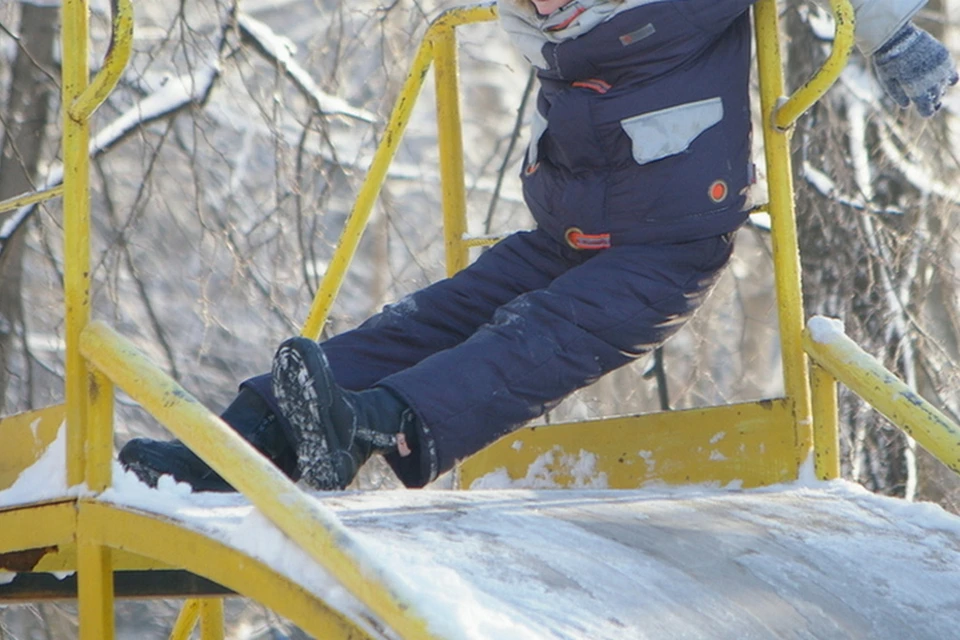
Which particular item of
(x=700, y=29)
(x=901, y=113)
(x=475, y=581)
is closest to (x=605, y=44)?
(x=700, y=29)

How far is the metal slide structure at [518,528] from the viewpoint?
5.19ft

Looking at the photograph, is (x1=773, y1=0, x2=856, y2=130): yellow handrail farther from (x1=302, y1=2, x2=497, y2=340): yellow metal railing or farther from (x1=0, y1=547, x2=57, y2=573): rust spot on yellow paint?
(x1=0, y1=547, x2=57, y2=573): rust spot on yellow paint

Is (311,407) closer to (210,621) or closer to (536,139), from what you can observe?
(536,139)

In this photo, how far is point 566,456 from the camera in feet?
9.73

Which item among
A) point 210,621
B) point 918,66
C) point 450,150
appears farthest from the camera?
point 450,150

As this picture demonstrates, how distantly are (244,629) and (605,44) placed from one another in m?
6.34

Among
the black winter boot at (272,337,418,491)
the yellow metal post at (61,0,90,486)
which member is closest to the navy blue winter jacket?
the black winter boot at (272,337,418,491)

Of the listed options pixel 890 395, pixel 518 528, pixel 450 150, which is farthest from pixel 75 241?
pixel 450 150

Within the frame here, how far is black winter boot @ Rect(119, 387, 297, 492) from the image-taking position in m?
2.20

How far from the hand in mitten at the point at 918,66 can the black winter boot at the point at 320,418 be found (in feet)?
3.74

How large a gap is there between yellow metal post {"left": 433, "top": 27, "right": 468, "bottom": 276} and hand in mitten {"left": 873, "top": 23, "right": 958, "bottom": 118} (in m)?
1.02

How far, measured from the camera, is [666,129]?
8.48 feet

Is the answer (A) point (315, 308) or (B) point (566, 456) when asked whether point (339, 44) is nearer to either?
(A) point (315, 308)

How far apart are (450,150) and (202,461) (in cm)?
123
